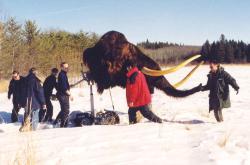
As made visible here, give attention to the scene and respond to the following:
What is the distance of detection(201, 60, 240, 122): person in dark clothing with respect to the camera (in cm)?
1048

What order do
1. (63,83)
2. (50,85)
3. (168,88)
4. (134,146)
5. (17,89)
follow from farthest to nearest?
1. (17,89)
2. (50,85)
3. (63,83)
4. (168,88)
5. (134,146)

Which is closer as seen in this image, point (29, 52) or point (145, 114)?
point (145, 114)

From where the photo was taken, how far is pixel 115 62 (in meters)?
10.1

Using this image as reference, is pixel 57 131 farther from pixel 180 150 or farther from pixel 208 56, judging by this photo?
pixel 208 56

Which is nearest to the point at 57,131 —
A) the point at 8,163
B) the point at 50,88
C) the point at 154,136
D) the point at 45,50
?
the point at 154,136

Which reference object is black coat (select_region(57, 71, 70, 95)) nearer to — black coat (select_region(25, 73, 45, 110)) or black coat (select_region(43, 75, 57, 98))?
black coat (select_region(25, 73, 45, 110))

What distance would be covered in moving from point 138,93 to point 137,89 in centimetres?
11

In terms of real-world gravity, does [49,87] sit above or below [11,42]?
below

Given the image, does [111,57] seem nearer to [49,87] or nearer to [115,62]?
[115,62]

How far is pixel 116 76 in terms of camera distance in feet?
33.5

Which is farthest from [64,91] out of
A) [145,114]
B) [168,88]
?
[145,114]

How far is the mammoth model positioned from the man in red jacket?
490 millimetres

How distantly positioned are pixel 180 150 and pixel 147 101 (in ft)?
13.3

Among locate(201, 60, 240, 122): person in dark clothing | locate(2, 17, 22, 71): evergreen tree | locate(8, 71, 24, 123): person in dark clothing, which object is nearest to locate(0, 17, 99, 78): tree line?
locate(2, 17, 22, 71): evergreen tree
